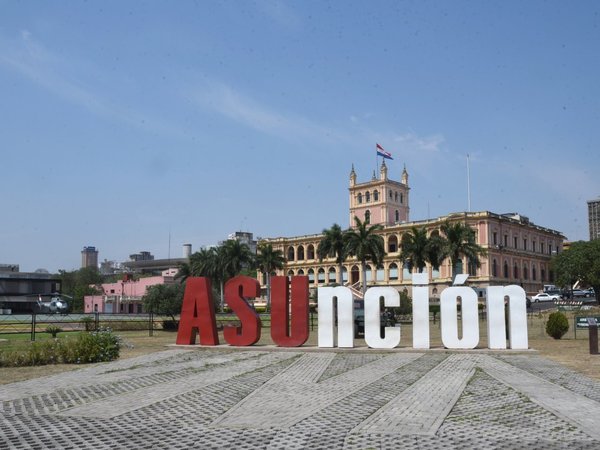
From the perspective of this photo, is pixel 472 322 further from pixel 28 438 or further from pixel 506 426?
pixel 28 438

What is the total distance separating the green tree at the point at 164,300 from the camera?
42.0 m

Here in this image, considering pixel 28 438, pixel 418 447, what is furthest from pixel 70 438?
pixel 418 447

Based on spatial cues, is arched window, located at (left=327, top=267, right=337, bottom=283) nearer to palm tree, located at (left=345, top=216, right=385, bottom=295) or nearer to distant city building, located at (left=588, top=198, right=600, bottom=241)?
palm tree, located at (left=345, top=216, right=385, bottom=295)

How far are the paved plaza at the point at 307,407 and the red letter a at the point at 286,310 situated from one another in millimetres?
4346

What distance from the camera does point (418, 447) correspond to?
806 cm

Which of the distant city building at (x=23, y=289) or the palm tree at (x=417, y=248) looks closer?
the palm tree at (x=417, y=248)

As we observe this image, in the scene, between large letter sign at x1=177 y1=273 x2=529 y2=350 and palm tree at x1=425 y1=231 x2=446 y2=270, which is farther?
palm tree at x1=425 y1=231 x2=446 y2=270

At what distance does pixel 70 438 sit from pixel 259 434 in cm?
263

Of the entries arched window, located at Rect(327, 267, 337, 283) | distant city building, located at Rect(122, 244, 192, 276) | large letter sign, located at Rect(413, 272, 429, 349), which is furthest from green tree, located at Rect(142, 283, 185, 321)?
distant city building, located at Rect(122, 244, 192, 276)

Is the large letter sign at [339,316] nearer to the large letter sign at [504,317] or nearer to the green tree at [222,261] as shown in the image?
the large letter sign at [504,317]

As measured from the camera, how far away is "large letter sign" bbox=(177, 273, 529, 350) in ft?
69.4

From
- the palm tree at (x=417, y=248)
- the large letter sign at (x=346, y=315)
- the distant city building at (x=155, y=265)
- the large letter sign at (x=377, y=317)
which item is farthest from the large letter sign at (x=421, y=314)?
the distant city building at (x=155, y=265)

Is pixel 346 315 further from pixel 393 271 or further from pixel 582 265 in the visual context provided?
pixel 393 271

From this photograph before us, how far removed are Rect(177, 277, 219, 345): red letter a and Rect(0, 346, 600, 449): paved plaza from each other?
5.46 meters
